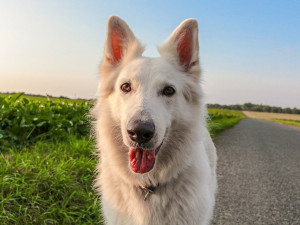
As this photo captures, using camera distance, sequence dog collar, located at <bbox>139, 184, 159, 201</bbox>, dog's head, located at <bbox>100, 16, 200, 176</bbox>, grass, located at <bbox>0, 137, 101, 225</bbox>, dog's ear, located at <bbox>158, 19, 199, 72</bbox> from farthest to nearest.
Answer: grass, located at <bbox>0, 137, 101, 225</bbox> → dog's ear, located at <bbox>158, 19, 199, 72</bbox> → dog collar, located at <bbox>139, 184, 159, 201</bbox> → dog's head, located at <bbox>100, 16, 200, 176</bbox>

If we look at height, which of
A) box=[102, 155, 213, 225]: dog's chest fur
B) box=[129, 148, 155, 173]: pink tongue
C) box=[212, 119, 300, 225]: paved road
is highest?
box=[129, 148, 155, 173]: pink tongue

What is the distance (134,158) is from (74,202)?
172 cm

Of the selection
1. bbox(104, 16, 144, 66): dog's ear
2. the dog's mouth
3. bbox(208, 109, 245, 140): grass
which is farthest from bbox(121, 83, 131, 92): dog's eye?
bbox(208, 109, 245, 140): grass

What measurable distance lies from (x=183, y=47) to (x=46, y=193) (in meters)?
2.79

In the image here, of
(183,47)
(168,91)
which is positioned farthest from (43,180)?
(183,47)

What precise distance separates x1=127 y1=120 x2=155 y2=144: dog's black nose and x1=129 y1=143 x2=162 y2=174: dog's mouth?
0.88ft

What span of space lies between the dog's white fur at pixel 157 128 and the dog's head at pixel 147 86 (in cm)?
1

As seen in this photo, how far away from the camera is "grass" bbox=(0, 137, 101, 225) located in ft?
11.5

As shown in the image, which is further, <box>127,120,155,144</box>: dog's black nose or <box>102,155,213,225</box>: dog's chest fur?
<box>102,155,213,225</box>: dog's chest fur

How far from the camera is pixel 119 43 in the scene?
11.1 ft

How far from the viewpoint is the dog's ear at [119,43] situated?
10.6 feet

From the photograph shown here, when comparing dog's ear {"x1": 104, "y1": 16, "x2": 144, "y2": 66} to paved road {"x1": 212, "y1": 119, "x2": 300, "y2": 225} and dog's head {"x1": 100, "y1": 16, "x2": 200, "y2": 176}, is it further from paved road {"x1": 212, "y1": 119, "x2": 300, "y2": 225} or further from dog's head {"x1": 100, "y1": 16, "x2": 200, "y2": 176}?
paved road {"x1": 212, "y1": 119, "x2": 300, "y2": 225}

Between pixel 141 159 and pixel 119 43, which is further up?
pixel 119 43

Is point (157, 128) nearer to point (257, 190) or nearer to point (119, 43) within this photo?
point (119, 43)
